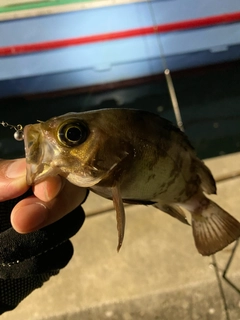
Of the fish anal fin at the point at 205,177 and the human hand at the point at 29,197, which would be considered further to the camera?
the fish anal fin at the point at 205,177

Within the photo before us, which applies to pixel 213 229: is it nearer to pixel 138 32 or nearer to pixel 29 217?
pixel 29 217

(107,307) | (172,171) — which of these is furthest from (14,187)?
(107,307)

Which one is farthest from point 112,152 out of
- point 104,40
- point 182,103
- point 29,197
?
point 182,103

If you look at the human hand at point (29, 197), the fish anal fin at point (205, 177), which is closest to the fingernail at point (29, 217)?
the human hand at point (29, 197)

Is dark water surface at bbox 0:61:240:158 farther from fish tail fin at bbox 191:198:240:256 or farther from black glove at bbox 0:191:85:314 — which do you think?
black glove at bbox 0:191:85:314

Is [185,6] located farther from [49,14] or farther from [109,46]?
[49,14]

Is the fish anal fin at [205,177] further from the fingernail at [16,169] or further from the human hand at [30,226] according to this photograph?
the fingernail at [16,169]
